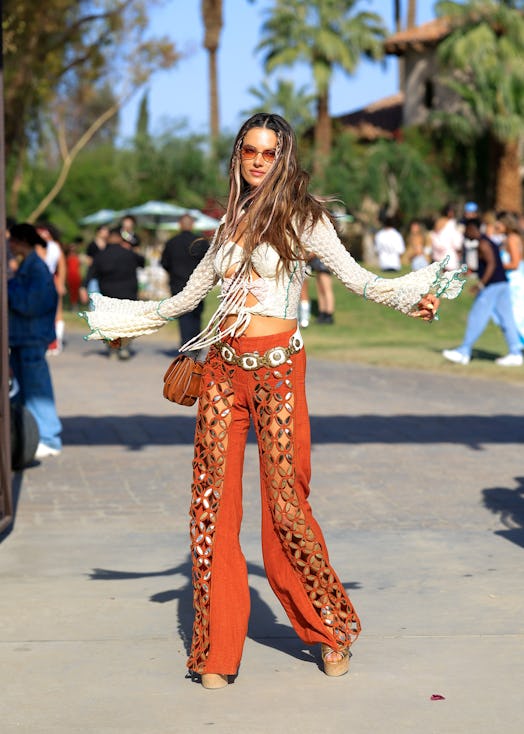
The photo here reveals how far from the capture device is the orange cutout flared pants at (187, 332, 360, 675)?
4.70 m

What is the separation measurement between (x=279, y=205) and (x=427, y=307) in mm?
619

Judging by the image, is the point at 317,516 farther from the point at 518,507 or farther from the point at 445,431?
the point at 445,431

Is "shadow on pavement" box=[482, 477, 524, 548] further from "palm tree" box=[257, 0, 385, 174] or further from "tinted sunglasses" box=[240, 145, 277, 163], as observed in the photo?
"palm tree" box=[257, 0, 385, 174]

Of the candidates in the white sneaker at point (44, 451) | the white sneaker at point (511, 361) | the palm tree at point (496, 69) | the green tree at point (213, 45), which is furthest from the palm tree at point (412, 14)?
the white sneaker at point (44, 451)

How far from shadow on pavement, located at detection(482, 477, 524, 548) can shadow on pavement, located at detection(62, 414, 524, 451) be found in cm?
178

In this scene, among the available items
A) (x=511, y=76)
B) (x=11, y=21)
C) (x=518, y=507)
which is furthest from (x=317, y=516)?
(x=511, y=76)

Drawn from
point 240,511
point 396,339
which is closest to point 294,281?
point 240,511

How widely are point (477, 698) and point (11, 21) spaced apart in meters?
25.3

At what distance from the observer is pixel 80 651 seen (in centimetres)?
512

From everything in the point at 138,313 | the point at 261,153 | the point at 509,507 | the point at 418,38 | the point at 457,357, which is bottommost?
the point at 457,357

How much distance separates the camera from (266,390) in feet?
15.4

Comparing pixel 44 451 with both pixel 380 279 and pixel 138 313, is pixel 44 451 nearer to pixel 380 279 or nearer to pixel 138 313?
pixel 138 313

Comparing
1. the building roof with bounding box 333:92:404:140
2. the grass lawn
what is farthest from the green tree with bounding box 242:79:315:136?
the grass lawn

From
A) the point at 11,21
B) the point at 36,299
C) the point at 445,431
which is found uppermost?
the point at 11,21
